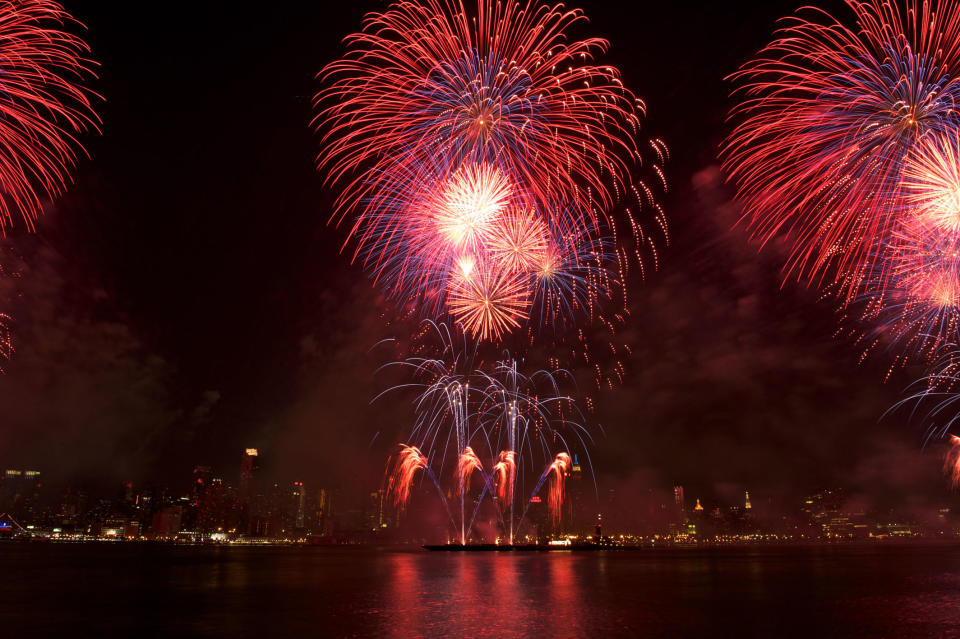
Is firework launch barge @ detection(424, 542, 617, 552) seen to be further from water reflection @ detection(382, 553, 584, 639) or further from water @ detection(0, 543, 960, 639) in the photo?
water reflection @ detection(382, 553, 584, 639)

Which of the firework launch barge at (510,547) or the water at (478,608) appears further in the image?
the firework launch barge at (510,547)

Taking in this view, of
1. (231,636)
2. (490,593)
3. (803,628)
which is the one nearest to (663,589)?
(490,593)

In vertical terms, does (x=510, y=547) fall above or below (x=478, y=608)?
below

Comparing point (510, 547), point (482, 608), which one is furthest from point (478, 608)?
point (510, 547)

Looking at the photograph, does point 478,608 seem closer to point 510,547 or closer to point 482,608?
point 482,608

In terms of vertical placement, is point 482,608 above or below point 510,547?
above

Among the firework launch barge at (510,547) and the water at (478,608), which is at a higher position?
the water at (478,608)

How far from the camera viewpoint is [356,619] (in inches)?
976

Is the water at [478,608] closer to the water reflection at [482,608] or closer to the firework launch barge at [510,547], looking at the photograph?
the water reflection at [482,608]

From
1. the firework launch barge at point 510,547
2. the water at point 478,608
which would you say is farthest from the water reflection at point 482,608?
the firework launch barge at point 510,547

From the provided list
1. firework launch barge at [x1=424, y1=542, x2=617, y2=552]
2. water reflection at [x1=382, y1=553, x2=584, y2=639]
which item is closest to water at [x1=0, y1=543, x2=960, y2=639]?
water reflection at [x1=382, y1=553, x2=584, y2=639]

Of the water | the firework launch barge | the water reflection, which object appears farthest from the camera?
the firework launch barge

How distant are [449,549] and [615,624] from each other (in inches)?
4244

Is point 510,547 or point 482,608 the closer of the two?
point 482,608
